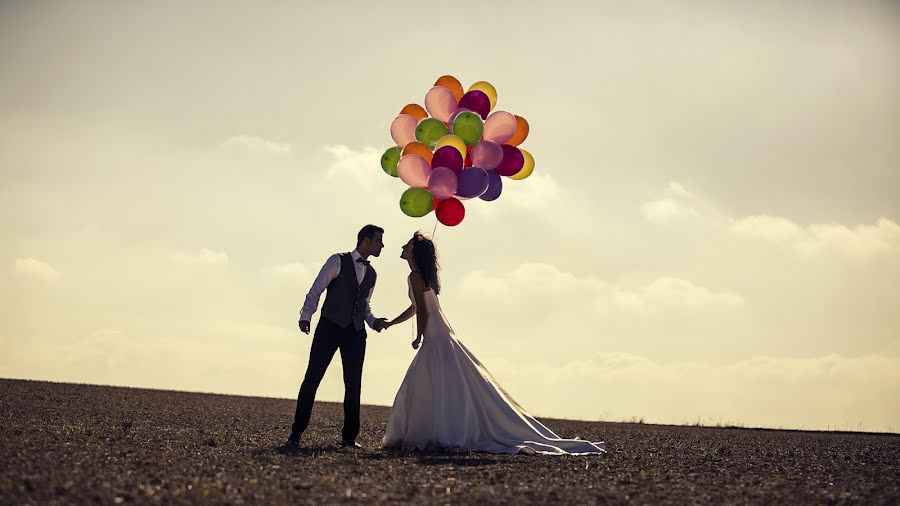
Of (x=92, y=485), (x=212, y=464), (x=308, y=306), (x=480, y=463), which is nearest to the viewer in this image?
(x=92, y=485)

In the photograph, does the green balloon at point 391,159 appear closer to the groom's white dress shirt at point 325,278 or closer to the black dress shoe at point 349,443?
the groom's white dress shirt at point 325,278

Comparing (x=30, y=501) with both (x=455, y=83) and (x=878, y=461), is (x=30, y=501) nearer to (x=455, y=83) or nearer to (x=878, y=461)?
(x=455, y=83)

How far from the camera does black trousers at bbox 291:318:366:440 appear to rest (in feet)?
40.7

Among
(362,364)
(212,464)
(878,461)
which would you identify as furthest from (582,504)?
(878,461)

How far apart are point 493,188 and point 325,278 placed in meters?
2.70

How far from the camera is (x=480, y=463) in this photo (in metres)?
10.7

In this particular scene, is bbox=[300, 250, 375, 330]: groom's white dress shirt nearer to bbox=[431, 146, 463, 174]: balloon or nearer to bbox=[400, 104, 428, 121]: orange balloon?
bbox=[431, 146, 463, 174]: balloon

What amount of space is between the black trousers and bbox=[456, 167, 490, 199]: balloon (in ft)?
7.50

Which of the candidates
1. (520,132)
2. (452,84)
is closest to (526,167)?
(520,132)

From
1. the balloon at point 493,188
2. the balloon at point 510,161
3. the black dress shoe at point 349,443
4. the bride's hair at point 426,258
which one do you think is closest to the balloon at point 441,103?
the balloon at point 510,161

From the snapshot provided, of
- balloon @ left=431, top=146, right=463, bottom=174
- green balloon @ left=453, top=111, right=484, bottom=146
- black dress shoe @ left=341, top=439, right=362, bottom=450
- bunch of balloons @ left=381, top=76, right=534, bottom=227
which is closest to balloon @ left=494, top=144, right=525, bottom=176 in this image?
bunch of balloons @ left=381, top=76, right=534, bottom=227

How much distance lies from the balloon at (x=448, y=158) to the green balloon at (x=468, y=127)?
46 cm

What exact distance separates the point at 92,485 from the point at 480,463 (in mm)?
4352

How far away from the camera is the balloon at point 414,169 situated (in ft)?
41.3
